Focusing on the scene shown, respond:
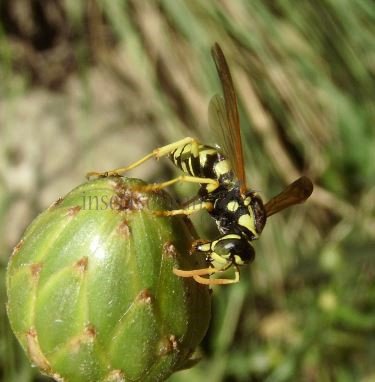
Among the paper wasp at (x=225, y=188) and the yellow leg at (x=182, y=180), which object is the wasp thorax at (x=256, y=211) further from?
the yellow leg at (x=182, y=180)

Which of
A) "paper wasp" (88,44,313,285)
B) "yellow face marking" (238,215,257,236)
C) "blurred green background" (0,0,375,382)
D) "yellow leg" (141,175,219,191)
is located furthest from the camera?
"blurred green background" (0,0,375,382)

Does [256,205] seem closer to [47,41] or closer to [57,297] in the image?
[57,297]

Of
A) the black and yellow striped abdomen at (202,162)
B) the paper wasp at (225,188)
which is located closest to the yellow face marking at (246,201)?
the paper wasp at (225,188)

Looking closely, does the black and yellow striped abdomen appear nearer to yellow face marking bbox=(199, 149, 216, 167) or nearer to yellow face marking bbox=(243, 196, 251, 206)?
yellow face marking bbox=(199, 149, 216, 167)

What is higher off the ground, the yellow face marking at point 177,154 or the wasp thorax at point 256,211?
the yellow face marking at point 177,154

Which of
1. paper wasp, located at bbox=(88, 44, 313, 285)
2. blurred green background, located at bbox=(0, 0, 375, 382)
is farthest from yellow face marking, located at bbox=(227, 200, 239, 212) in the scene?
blurred green background, located at bbox=(0, 0, 375, 382)

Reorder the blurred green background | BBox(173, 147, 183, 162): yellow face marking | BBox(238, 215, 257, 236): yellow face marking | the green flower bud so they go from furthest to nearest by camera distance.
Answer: the blurred green background < BBox(173, 147, 183, 162): yellow face marking < BBox(238, 215, 257, 236): yellow face marking < the green flower bud
